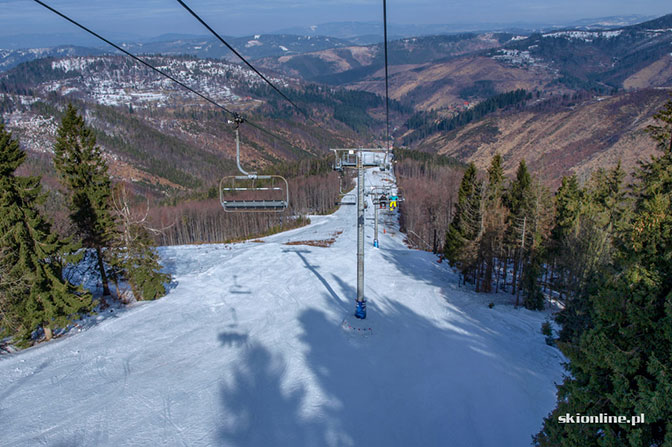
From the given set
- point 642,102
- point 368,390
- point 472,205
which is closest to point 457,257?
point 472,205

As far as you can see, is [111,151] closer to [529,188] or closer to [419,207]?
[419,207]

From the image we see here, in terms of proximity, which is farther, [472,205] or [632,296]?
[472,205]

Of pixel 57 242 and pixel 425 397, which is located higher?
pixel 57 242

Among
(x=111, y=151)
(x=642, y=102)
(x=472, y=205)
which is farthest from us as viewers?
(x=111, y=151)

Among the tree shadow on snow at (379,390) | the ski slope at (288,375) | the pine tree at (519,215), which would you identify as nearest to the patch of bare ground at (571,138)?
the pine tree at (519,215)

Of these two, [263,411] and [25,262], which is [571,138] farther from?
[25,262]

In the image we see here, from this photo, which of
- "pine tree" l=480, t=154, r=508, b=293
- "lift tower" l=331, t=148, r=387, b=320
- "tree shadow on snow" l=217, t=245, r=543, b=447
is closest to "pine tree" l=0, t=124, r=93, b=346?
"tree shadow on snow" l=217, t=245, r=543, b=447
